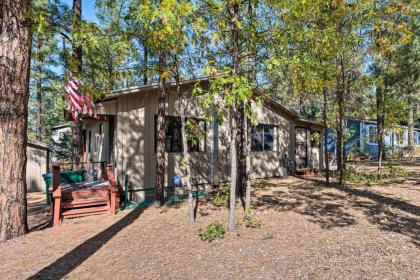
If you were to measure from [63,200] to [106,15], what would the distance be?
1738 cm

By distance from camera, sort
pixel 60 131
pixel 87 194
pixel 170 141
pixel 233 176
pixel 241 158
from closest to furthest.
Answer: pixel 233 176 → pixel 87 194 → pixel 241 158 → pixel 170 141 → pixel 60 131

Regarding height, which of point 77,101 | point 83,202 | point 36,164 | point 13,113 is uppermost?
point 77,101

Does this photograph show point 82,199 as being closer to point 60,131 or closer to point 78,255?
point 78,255

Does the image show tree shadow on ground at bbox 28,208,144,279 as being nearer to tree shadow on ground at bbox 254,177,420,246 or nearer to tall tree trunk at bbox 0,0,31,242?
tall tree trunk at bbox 0,0,31,242

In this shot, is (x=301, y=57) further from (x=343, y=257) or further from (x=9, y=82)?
(x=9, y=82)

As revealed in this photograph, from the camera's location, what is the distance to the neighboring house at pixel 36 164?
1302 centimetres

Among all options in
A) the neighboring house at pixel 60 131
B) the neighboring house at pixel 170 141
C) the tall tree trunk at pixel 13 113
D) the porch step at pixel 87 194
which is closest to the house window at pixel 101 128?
the neighboring house at pixel 170 141

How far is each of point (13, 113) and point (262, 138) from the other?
9811 mm

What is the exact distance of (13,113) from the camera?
555 cm

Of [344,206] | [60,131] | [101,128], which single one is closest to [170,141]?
[101,128]

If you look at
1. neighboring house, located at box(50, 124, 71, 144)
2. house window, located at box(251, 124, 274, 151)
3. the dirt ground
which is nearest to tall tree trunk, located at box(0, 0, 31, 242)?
the dirt ground

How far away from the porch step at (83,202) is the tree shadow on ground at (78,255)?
1222mm

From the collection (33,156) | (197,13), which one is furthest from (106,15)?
(197,13)

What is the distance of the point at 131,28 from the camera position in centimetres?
641
